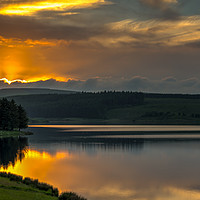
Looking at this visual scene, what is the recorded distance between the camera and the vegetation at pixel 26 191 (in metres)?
29.7

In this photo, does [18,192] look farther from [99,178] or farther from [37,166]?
[37,166]

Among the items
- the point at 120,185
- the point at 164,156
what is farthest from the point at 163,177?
the point at 164,156

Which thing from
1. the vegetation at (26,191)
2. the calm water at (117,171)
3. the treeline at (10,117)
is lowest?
the calm water at (117,171)

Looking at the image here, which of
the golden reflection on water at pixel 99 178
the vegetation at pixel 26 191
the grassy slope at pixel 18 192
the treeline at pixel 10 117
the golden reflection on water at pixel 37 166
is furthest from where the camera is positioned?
the treeline at pixel 10 117

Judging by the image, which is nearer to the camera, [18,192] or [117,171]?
[18,192]

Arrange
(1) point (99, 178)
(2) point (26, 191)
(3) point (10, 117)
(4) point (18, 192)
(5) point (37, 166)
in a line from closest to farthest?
(4) point (18, 192), (2) point (26, 191), (1) point (99, 178), (5) point (37, 166), (3) point (10, 117)

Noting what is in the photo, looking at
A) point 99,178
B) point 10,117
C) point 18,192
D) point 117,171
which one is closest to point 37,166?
point 117,171

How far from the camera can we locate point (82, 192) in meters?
39.3

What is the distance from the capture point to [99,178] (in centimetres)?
4819

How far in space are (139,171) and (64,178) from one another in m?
13.1

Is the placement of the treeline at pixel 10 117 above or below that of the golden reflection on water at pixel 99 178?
above

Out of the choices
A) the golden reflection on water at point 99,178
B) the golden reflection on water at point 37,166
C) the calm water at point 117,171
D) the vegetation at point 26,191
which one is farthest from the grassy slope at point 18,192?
the golden reflection on water at point 37,166

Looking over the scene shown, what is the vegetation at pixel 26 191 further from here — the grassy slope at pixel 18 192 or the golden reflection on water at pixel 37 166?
the golden reflection on water at pixel 37 166

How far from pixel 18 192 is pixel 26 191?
151 cm
